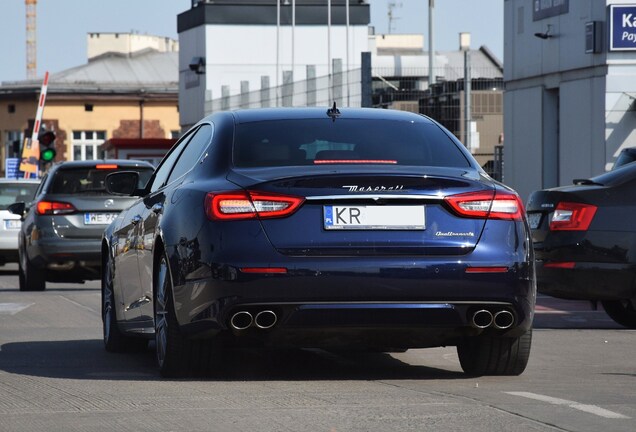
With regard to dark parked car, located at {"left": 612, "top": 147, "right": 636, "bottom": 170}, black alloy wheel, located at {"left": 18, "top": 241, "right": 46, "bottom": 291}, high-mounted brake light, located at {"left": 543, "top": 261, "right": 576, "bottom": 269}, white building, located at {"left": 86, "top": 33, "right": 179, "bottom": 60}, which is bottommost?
black alloy wheel, located at {"left": 18, "top": 241, "right": 46, "bottom": 291}

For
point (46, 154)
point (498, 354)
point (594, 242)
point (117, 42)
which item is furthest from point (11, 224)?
point (117, 42)

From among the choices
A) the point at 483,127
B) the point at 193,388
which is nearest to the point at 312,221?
the point at 193,388

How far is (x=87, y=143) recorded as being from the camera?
334ft

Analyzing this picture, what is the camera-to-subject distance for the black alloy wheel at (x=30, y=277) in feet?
67.2

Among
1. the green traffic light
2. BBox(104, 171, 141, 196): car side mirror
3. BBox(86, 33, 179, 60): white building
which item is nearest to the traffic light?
the green traffic light

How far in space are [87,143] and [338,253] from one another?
3737 inches

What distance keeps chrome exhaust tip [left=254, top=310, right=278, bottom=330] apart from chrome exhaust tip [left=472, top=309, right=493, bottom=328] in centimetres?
101

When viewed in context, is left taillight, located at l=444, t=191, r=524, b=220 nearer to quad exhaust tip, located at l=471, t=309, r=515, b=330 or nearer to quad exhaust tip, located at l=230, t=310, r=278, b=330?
quad exhaust tip, located at l=471, t=309, r=515, b=330

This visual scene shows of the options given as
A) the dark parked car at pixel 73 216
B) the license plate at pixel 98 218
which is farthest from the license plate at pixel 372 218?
the license plate at pixel 98 218

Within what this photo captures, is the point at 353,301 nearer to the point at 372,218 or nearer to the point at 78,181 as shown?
the point at 372,218

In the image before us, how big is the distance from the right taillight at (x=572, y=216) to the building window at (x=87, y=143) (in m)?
89.3

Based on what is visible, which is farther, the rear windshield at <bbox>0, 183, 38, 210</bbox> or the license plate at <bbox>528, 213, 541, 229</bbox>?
the rear windshield at <bbox>0, 183, 38, 210</bbox>

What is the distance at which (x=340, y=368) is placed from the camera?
9547 millimetres

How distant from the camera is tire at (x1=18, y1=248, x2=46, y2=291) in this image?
20.5 m
